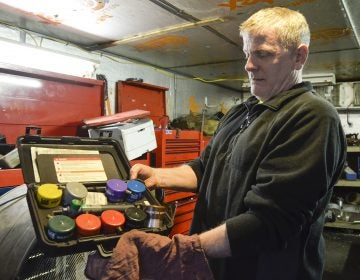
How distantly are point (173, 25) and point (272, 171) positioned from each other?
146cm

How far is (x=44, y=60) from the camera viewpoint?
6.40 feet

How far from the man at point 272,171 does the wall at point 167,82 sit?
1.46 meters

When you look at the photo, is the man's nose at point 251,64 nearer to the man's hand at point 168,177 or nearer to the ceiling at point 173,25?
the man's hand at point 168,177

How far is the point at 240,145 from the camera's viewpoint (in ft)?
2.70

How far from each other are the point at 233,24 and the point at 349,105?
3001 millimetres

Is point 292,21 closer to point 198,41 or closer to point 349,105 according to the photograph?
point 198,41

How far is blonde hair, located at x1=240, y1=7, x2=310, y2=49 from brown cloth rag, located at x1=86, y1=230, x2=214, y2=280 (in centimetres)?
54

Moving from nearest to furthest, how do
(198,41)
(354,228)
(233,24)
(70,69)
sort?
(233,24) → (70,69) → (198,41) → (354,228)

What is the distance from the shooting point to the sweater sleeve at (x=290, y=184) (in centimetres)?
67

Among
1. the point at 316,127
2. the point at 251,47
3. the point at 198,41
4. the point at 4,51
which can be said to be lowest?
the point at 316,127

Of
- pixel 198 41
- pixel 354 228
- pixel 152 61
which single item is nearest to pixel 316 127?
pixel 198 41

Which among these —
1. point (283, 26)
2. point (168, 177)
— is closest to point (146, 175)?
point (168, 177)

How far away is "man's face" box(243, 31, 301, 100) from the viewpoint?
2.63 feet

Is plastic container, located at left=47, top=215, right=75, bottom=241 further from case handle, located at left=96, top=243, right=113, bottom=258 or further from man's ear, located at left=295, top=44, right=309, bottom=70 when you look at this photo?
man's ear, located at left=295, top=44, right=309, bottom=70
